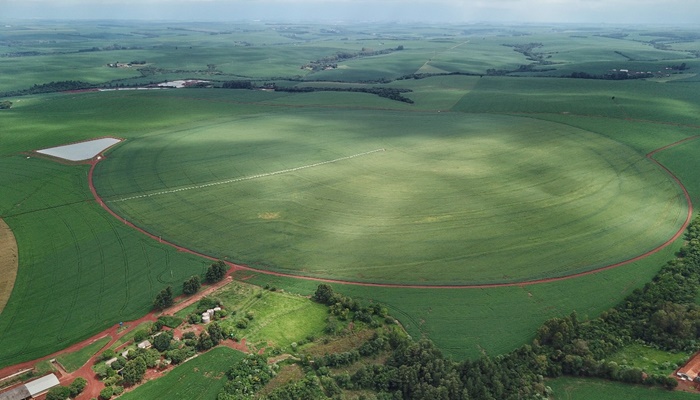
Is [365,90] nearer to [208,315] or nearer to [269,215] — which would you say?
[269,215]

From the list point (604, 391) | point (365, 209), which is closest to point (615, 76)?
point (365, 209)

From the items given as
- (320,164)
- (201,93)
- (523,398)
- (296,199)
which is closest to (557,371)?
(523,398)

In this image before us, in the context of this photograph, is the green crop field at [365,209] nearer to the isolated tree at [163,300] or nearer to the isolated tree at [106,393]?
the isolated tree at [163,300]

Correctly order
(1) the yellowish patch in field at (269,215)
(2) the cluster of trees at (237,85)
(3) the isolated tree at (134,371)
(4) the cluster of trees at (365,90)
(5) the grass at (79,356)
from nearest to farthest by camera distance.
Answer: (3) the isolated tree at (134,371), (5) the grass at (79,356), (1) the yellowish patch in field at (269,215), (4) the cluster of trees at (365,90), (2) the cluster of trees at (237,85)

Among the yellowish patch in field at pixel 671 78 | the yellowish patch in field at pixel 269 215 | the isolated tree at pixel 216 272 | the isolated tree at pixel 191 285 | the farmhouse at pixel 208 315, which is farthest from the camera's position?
the yellowish patch in field at pixel 671 78

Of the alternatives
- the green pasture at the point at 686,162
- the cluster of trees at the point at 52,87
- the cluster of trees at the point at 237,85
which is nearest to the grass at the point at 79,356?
the green pasture at the point at 686,162

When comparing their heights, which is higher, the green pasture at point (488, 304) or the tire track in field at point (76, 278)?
the tire track in field at point (76, 278)
